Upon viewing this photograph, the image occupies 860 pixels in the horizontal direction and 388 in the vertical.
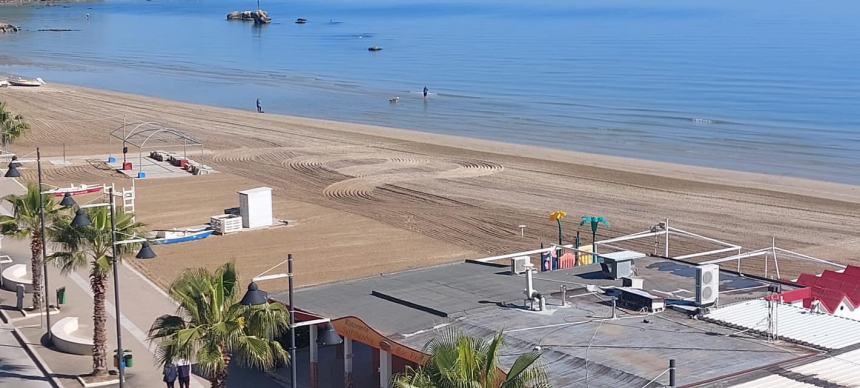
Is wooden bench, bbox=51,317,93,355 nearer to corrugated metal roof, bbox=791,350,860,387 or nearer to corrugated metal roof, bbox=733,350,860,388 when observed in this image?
corrugated metal roof, bbox=733,350,860,388

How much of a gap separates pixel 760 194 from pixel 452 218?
12.9 metres

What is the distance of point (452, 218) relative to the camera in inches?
1465

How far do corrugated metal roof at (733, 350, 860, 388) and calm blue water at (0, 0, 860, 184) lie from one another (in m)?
33.8

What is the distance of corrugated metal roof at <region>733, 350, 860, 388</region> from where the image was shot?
613 inches

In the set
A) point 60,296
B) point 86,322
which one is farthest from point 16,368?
point 60,296

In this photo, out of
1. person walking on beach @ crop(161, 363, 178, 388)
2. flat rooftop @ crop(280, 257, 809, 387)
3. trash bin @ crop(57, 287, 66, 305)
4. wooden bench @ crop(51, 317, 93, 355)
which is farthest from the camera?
trash bin @ crop(57, 287, 66, 305)

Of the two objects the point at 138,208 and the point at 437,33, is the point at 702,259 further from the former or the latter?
the point at 437,33

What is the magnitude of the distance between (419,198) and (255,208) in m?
7.37

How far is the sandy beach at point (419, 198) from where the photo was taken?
32719 millimetres

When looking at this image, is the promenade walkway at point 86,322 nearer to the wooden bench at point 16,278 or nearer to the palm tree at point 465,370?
the wooden bench at point 16,278

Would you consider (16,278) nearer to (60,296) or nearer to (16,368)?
(60,296)

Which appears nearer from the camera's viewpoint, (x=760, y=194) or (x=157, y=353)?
(x=157, y=353)

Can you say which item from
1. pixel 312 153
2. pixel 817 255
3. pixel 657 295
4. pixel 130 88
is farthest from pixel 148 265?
pixel 130 88

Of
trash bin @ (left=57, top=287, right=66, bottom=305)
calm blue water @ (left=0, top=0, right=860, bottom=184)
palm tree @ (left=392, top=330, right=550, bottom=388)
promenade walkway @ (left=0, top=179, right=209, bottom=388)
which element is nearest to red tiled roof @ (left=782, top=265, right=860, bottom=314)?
palm tree @ (left=392, top=330, right=550, bottom=388)
